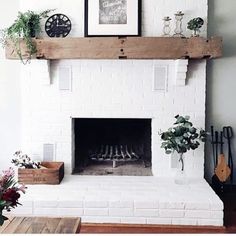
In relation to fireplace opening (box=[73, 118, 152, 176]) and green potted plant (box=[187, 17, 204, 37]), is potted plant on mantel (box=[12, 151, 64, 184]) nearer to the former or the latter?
fireplace opening (box=[73, 118, 152, 176])

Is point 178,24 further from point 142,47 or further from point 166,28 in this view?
point 142,47

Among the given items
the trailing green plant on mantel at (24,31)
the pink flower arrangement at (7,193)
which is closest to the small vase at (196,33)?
the trailing green plant on mantel at (24,31)

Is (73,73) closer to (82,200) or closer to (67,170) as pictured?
(67,170)

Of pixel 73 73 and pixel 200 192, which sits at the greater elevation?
pixel 73 73

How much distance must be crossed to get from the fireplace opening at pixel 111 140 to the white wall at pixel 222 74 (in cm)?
68

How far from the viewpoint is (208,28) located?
13.6 feet

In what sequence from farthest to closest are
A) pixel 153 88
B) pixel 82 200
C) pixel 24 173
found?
pixel 153 88
pixel 24 173
pixel 82 200

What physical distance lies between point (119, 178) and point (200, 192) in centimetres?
82

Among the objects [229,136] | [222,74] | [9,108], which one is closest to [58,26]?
[9,108]

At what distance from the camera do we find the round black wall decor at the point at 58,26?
4.02 metres

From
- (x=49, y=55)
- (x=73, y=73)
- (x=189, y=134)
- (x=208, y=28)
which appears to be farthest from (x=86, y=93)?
(x=208, y=28)

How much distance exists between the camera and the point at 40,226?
237 cm

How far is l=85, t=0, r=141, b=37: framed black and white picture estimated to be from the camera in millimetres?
3977

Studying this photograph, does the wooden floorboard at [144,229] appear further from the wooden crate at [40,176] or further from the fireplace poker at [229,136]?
the fireplace poker at [229,136]
